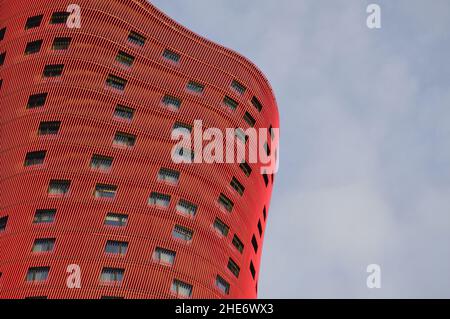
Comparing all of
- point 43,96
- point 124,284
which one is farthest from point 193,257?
point 43,96

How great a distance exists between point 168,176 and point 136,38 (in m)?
15.2

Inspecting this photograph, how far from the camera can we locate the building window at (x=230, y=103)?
9500cm

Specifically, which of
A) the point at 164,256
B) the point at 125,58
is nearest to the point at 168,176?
the point at 164,256

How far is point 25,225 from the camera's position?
81.8 metres

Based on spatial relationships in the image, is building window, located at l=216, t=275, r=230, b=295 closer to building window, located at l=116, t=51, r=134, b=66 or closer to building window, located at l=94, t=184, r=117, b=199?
building window, located at l=94, t=184, r=117, b=199

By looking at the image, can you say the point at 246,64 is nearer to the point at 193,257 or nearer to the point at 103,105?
the point at 103,105

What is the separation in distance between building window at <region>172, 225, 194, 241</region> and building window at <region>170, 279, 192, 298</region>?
13.9 ft

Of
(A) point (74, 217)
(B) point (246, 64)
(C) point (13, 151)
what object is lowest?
(A) point (74, 217)

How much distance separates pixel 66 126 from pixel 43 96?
13.6 ft

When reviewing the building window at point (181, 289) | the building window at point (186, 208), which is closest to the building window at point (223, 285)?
the building window at point (181, 289)

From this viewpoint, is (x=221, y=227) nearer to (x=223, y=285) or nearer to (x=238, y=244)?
(x=238, y=244)

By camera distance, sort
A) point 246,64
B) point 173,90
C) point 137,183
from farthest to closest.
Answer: point 246,64 → point 173,90 → point 137,183

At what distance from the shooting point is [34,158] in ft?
280

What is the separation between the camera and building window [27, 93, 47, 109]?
289 ft
